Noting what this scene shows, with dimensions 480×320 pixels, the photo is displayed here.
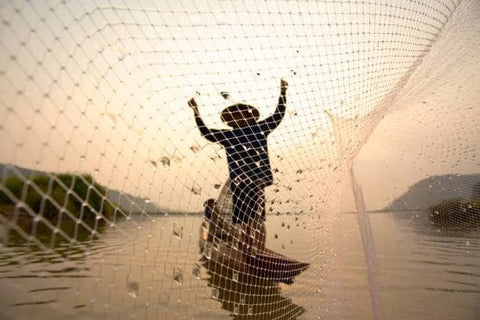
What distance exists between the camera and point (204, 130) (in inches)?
109

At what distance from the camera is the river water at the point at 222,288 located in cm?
261

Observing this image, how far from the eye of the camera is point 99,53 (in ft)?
5.99

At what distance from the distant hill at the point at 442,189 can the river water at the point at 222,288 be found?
1332mm

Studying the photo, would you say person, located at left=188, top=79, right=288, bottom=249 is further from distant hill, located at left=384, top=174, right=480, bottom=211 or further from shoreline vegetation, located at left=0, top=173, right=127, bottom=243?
distant hill, located at left=384, top=174, right=480, bottom=211

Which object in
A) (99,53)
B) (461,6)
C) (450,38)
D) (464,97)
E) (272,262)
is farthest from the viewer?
(464,97)

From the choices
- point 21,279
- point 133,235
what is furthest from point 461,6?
point 21,279

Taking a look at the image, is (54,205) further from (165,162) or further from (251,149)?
(251,149)

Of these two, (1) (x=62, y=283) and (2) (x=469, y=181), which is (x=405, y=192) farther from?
(1) (x=62, y=283)

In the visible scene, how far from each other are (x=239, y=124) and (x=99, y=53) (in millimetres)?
1780

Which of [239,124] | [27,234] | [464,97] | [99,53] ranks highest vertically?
[464,97]

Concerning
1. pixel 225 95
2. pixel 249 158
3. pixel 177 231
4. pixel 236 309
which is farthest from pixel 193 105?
→ pixel 236 309

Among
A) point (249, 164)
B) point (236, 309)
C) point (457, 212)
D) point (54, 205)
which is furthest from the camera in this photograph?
point (457, 212)

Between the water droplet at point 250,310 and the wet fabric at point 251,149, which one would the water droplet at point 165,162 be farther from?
the water droplet at point 250,310

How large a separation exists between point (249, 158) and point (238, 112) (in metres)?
0.55
